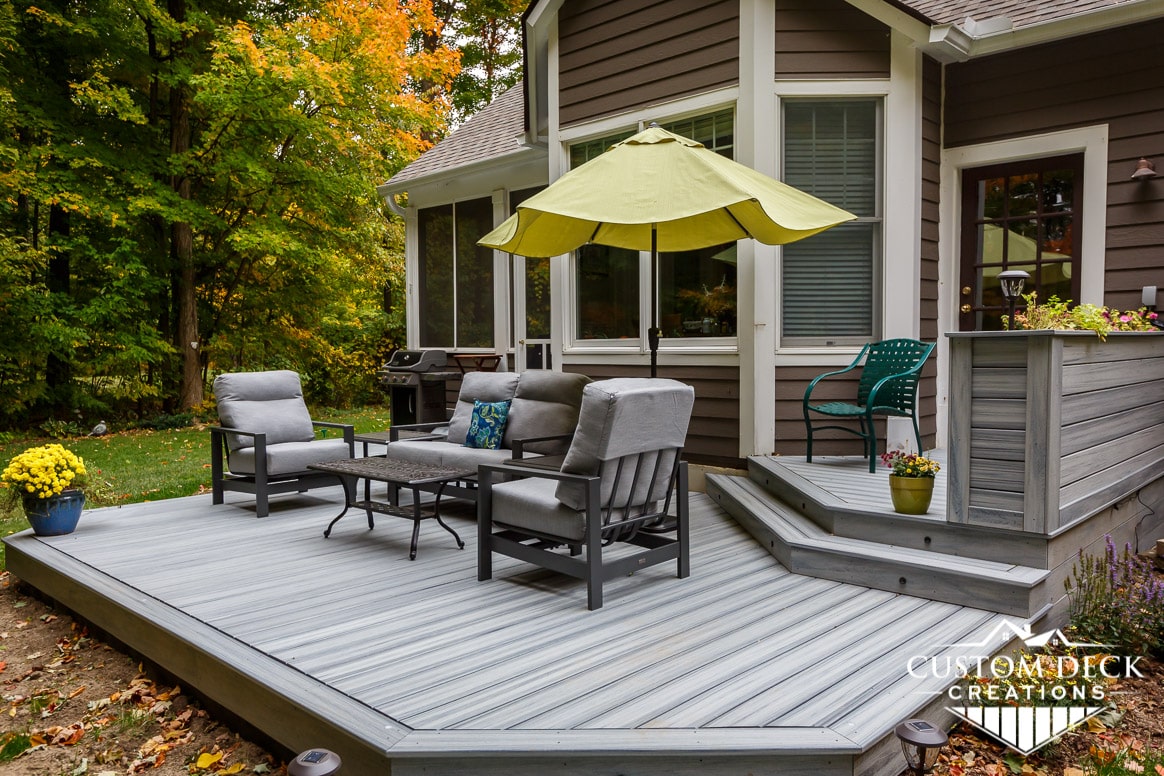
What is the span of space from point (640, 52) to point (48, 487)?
540 centimetres

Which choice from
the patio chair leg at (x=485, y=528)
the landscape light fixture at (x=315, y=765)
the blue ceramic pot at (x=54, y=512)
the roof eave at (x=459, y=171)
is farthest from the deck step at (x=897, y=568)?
the roof eave at (x=459, y=171)

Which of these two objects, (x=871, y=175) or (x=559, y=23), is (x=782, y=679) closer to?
(x=871, y=175)

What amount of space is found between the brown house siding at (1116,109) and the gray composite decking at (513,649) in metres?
3.30

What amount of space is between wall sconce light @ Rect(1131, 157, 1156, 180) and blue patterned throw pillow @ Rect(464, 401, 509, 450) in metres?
4.52

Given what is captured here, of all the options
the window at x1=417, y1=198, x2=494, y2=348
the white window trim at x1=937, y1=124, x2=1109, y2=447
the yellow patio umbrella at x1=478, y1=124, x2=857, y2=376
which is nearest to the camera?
the yellow patio umbrella at x1=478, y1=124, x2=857, y2=376

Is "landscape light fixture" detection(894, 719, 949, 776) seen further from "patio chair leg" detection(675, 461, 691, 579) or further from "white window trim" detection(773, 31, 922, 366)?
"white window trim" detection(773, 31, 922, 366)

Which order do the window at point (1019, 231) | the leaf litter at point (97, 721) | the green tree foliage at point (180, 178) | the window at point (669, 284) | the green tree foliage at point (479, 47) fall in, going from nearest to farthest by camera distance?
the leaf litter at point (97, 721) → the window at point (1019, 231) → the window at point (669, 284) → the green tree foliage at point (180, 178) → the green tree foliage at point (479, 47)

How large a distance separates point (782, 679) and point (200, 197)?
1270 cm

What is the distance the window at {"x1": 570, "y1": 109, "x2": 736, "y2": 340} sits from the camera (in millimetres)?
6125

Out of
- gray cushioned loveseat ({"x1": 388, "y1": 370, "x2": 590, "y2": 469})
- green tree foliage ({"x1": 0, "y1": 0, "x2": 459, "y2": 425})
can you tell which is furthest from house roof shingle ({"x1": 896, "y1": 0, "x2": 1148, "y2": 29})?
green tree foliage ({"x1": 0, "y1": 0, "x2": 459, "y2": 425})

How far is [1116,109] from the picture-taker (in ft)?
17.4

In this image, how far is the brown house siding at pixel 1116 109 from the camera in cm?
518

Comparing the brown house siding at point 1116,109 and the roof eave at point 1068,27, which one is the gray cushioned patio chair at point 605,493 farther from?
the roof eave at point 1068,27

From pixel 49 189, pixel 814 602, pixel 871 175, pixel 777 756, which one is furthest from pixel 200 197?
pixel 777 756
